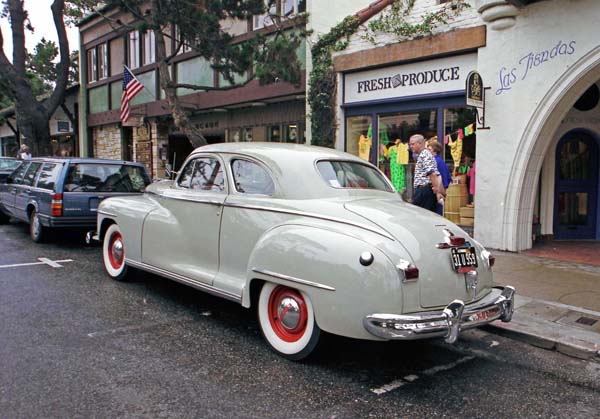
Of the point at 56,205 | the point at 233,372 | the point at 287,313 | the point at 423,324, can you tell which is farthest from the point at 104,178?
the point at 423,324

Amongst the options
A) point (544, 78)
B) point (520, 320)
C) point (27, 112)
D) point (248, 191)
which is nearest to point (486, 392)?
point (520, 320)

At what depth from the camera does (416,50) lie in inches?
388

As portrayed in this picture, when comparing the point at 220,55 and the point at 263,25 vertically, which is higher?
the point at 263,25

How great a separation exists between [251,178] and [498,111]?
5.65 metres

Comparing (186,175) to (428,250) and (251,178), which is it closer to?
(251,178)

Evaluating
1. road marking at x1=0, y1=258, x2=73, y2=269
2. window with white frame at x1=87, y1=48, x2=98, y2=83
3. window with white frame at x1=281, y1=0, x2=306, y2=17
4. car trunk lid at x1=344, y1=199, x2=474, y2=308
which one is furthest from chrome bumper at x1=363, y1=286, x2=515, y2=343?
window with white frame at x1=87, y1=48, x2=98, y2=83

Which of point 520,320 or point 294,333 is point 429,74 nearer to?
point 520,320

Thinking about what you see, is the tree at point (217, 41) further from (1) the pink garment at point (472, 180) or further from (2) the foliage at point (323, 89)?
(1) the pink garment at point (472, 180)

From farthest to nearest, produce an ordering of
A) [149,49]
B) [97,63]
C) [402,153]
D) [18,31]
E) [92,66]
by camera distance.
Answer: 1. [92,66]
2. [97,63]
3. [149,49]
4. [18,31]
5. [402,153]

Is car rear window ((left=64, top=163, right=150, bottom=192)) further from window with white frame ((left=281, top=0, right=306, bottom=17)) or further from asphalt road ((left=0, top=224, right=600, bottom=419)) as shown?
window with white frame ((left=281, top=0, right=306, bottom=17))

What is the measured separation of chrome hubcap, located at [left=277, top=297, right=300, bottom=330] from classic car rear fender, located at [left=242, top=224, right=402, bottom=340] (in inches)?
8.0

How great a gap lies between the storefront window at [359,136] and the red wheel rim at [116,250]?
19.8 ft

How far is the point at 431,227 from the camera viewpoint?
4.09 m

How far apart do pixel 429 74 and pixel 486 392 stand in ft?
24.4
